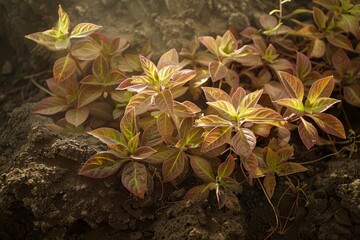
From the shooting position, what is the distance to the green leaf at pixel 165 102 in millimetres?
1341

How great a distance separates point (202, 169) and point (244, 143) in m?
0.19

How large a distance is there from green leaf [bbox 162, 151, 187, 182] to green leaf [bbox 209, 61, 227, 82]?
1.09 feet

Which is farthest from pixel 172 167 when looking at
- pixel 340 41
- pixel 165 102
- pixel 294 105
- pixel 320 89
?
pixel 340 41

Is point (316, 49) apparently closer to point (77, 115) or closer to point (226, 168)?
point (226, 168)

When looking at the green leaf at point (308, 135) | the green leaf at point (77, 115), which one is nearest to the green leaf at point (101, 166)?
the green leaf at point (77, 115)

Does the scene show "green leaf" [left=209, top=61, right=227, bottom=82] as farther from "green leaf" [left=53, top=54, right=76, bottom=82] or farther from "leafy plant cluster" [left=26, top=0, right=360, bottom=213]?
"green leaf" [left=53, top=54, right=76, bottom=82]

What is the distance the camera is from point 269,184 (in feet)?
4.69

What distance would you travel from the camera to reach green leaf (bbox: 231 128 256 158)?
1.28 metres

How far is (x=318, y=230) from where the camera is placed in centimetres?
142

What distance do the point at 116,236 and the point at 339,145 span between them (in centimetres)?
90

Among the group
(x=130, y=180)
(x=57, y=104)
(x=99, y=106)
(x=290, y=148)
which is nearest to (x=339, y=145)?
(x=290, y=148)

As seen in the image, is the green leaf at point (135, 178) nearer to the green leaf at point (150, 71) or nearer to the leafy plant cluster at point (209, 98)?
the leafy plant cluster at point (209, 98)

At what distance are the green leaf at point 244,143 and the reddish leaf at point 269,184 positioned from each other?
0.65 feet

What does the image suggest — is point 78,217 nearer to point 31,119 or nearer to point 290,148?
point 31,119
